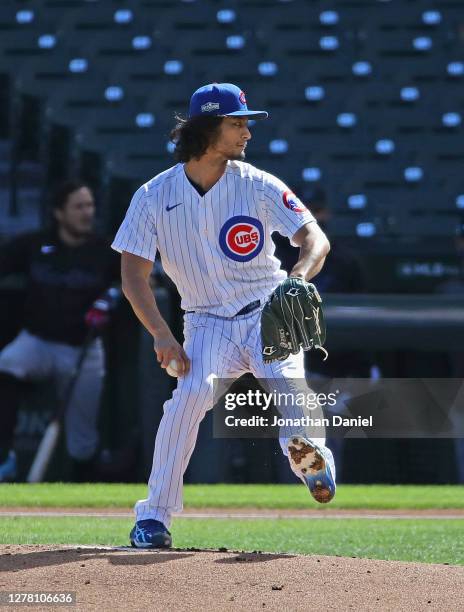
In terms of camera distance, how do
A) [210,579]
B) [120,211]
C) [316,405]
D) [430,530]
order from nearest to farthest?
1. [210,579]
2. [316,405]
3. [430,530]
4. [120,211]

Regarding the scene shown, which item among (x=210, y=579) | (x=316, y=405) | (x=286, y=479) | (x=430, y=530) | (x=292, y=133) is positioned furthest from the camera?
(x=292, y=133)

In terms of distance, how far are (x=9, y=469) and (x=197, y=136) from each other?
5.67 m

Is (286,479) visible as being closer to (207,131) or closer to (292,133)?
(292,133)

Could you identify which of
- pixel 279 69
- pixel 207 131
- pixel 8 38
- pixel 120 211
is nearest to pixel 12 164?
pixel 120 211

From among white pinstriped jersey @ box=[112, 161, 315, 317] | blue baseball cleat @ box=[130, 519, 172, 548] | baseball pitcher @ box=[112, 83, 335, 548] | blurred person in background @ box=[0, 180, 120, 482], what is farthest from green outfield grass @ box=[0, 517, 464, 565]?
blurred person in background @ box=[0, 180, 120, 482]

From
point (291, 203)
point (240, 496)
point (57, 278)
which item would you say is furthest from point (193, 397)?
point (57, 278)

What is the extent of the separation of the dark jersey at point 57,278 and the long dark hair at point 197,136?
16.7ft

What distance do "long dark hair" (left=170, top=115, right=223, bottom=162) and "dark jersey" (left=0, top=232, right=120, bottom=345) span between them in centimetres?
508

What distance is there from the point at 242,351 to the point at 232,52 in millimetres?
8289

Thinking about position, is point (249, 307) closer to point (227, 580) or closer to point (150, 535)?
point (150, 535)

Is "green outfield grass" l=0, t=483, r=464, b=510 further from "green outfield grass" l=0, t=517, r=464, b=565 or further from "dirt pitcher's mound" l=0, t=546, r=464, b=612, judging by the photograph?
"dirt pitcher's mound" l=0, t=546, r=464, b=612

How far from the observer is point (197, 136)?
4.29 m

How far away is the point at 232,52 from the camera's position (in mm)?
12062

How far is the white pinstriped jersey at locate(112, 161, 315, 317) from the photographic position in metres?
4.24
